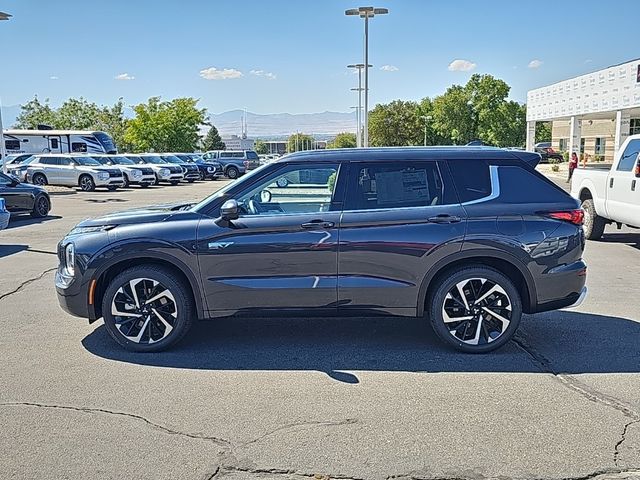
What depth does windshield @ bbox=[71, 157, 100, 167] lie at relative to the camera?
29264 mm

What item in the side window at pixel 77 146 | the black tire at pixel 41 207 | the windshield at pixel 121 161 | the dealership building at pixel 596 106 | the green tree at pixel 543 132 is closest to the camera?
the black tire at pixel 41 207

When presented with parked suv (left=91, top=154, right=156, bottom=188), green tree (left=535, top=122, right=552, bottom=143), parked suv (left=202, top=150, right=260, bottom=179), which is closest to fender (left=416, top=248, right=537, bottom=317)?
parked suv (left=91, top=154, right=156, bottom=188)

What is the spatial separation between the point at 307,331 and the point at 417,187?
1.85 m

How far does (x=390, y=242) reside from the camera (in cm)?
533

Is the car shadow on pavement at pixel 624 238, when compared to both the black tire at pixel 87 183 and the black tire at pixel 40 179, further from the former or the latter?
the black tire at pixel 40 179

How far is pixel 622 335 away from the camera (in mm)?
5969

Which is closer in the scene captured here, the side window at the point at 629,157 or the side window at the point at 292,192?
the side window at the point at 292,192

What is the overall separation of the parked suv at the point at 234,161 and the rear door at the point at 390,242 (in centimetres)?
4071

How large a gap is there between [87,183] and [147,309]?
25.2m

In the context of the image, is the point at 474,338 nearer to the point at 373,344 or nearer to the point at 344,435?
the point at 373,344

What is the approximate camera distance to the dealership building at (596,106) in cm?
3169

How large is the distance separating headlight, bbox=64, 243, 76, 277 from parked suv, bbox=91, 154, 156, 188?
26.3 metres

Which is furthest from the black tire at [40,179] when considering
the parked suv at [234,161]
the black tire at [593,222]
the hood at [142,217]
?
the hood at [142,217]

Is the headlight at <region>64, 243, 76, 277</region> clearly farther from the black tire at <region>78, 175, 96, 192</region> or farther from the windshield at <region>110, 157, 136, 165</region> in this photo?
the windshield at <region>110, 157, 136, 165</region>
